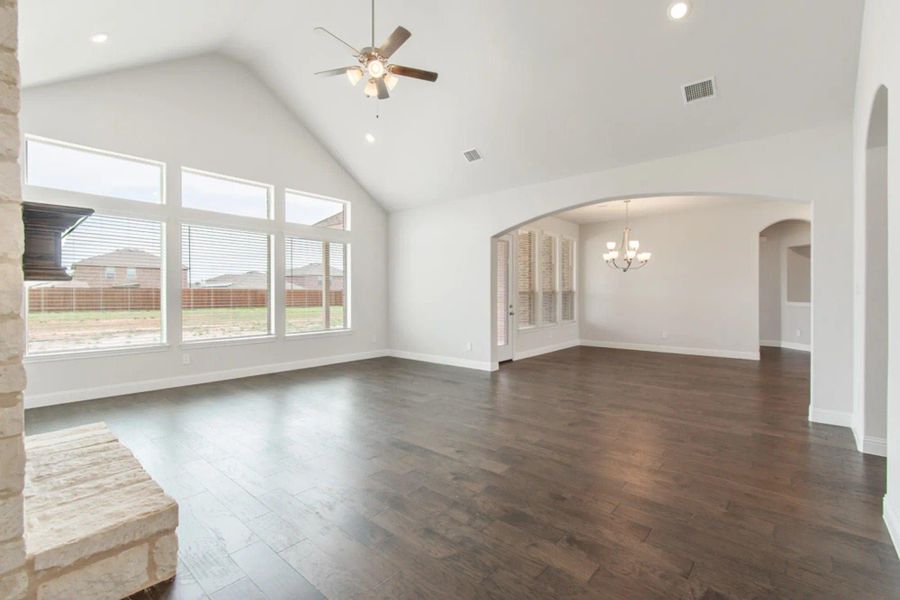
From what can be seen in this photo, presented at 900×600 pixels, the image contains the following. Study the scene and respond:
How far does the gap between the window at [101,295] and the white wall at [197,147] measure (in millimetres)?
273

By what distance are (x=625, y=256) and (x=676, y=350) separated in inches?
90.4

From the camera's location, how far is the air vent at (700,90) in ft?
12.9

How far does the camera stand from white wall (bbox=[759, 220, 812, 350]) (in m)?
9.09

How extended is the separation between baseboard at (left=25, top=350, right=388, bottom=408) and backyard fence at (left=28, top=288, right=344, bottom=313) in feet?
3.13

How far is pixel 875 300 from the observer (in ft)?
10.4

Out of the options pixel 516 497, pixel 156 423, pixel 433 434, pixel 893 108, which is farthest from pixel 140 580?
pixel 893 108

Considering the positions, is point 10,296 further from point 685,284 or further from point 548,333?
point 685,284

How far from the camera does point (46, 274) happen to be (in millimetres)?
1870

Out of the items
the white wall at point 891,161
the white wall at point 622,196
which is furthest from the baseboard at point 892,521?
the white wall at point 622,196

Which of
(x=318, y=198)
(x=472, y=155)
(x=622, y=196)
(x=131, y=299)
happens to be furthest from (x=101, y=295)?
(x=622, y=196)

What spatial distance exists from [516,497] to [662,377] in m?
4.59

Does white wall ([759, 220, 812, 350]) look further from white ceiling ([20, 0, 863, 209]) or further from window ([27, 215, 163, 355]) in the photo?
window ([27, 215, 163, 355])

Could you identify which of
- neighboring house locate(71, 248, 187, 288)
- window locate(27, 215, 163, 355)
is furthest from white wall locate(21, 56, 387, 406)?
neighboring house locate(71, 248, 187, 288)

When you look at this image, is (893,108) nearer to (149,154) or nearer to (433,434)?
(433,434)
